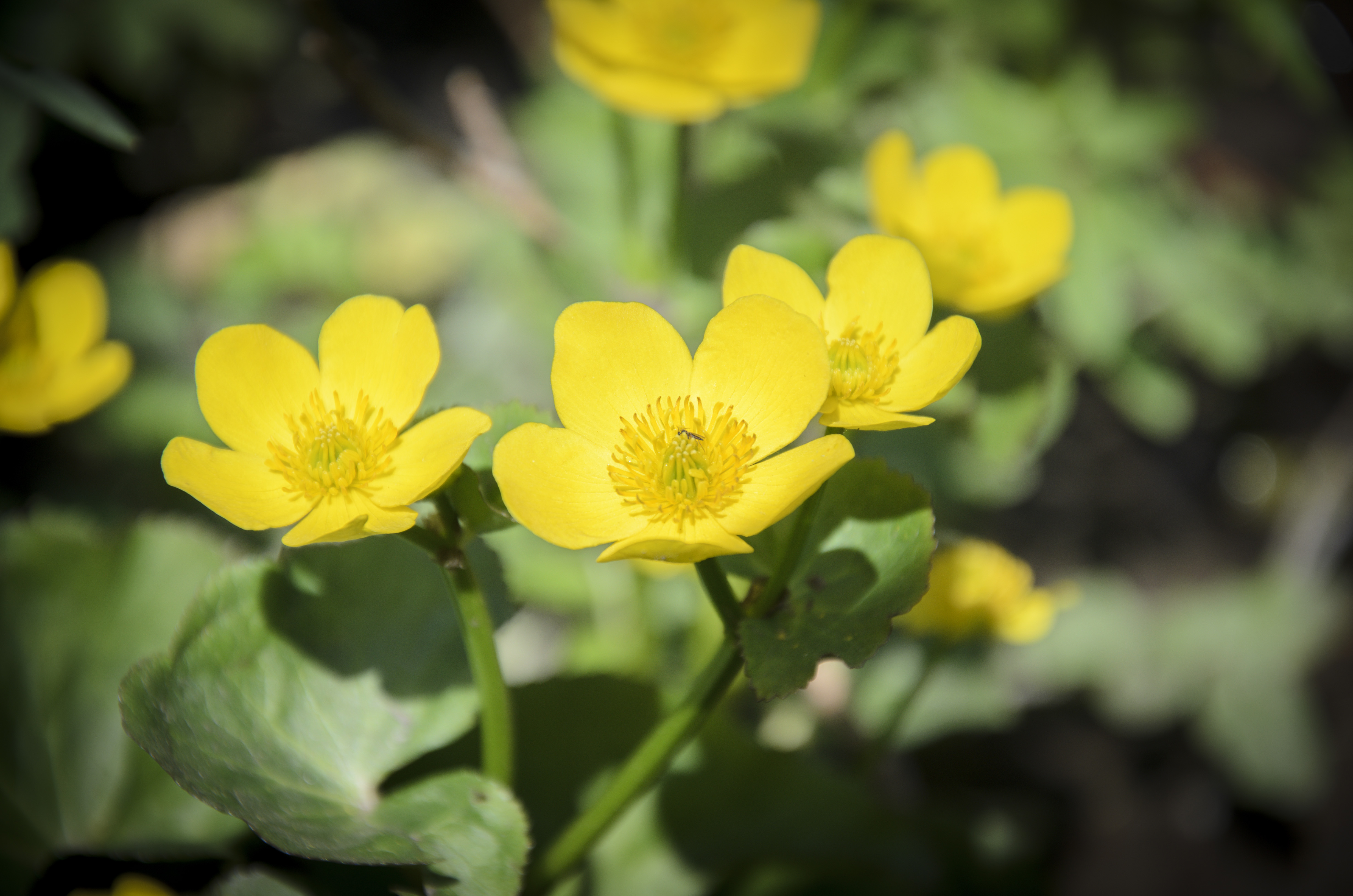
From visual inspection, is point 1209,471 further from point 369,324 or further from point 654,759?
point 369,324

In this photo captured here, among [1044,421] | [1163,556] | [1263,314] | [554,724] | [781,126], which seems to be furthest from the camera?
[1163,556]

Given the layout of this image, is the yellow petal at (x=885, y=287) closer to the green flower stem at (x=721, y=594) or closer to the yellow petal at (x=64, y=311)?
the green flower stem at (x=721, y=594)

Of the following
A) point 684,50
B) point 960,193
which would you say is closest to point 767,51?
point 684,50

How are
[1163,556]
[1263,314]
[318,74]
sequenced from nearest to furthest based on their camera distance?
[1263,314] → [1163,556] → [318,74]

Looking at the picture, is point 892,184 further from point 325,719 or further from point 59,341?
point 59,341

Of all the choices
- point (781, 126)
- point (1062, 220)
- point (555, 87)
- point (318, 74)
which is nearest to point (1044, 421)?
point (1062, 220)

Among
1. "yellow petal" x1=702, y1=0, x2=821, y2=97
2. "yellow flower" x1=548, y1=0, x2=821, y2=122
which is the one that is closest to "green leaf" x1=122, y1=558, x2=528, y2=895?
"yellow flower" x1=548, y1=0, x2=821, y2=122

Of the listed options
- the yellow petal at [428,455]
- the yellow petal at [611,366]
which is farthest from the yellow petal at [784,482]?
the yellow petal at [428,455]
